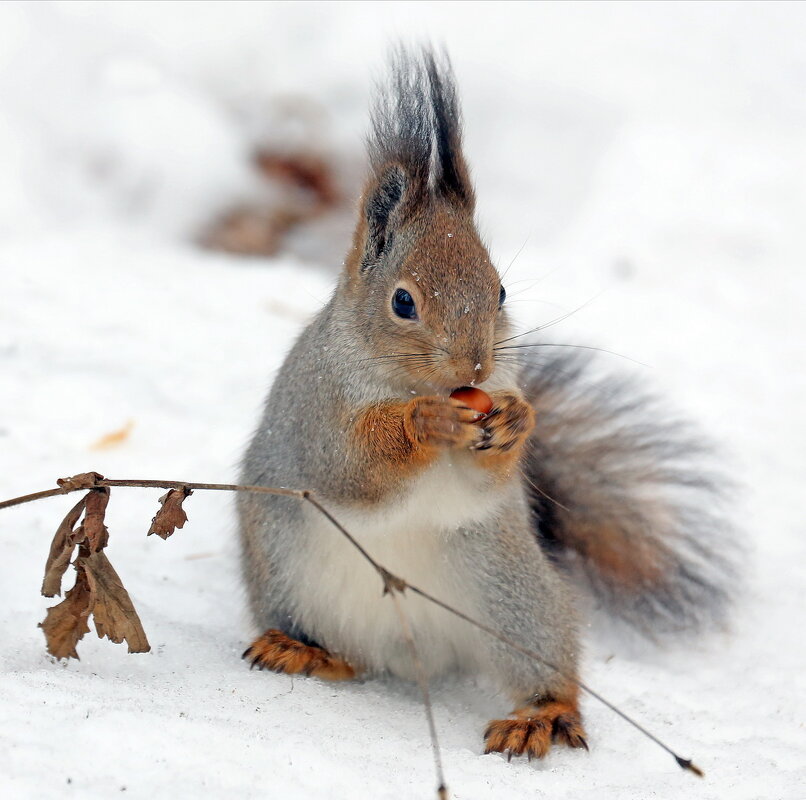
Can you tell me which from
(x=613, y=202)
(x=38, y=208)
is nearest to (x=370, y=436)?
(x=38, y=208)

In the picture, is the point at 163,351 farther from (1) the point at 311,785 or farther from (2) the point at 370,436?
(1) the point at 311,785

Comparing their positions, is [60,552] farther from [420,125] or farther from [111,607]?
[420,125]

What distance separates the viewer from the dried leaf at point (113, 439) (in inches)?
101

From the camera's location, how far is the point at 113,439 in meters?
2.60

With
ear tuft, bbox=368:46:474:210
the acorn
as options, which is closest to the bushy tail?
the acorn

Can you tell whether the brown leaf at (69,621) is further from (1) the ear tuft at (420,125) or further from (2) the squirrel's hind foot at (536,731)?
(1) the ear tuft at (420,125)

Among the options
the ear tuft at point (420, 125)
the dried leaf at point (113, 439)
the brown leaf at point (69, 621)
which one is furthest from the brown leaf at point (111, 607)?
the dried leaf at point (113, 439)

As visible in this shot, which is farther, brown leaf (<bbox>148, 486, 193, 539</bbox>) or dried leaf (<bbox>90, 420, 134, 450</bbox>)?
dried leaf (<bbox>90, 420, 134, 450</bbox>)

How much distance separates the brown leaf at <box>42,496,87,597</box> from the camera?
5.04 feet

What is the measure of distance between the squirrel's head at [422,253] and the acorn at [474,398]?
0.07 ft

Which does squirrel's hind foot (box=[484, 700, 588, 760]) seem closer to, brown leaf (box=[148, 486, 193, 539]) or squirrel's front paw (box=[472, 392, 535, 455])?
squirrel's front paw (box=[472, 392, 535, 455])

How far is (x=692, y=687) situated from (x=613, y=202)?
2.41 meters

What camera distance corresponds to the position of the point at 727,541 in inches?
88.1

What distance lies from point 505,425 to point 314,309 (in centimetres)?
192
